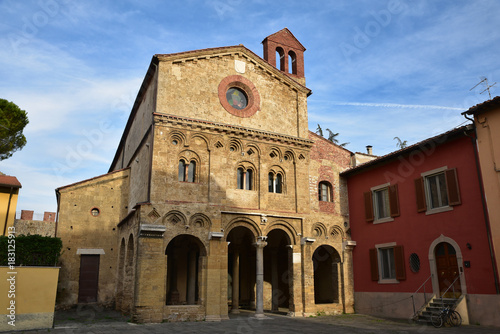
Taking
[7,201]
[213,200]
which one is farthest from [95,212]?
[213,200]

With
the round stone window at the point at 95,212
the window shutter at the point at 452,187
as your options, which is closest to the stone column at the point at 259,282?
the window shutter at the point at 452,187

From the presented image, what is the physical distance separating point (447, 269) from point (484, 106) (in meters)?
6.60

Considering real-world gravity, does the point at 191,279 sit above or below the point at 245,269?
below

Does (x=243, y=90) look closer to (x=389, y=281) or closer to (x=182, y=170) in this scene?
(x=182, y=170)

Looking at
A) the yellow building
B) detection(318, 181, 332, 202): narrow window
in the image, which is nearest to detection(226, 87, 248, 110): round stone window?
detection(318, 181, 332, 202): narrow window

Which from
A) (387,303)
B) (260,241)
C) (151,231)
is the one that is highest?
(151,231)

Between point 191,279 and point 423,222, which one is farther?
point 191,279

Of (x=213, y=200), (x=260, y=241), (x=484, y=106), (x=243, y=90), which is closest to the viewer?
(x=484, y=106)

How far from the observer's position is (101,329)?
1380 cm

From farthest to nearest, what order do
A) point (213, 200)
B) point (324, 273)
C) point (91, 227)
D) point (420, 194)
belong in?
point (324, 273)
point (91, 227)
point (213, 200)
point (420, 194)

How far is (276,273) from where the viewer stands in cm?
2288

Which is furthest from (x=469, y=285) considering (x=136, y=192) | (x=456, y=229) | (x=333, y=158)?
(x=136, y=192)

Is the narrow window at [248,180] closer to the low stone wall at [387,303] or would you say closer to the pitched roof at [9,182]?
the low stone wall at [387,303]

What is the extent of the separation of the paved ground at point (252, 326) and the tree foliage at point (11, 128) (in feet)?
41.5
